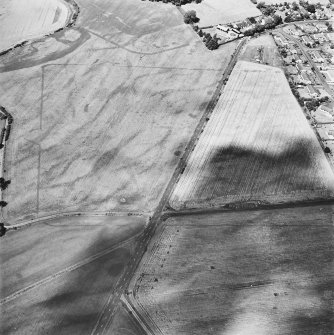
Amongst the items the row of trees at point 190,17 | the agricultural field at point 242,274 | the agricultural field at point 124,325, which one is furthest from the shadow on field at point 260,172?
the row of trees at point 190,17

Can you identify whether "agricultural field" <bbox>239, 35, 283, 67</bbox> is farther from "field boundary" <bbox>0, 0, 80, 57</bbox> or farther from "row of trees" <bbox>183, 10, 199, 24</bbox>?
"field boundary" <bbox>0, 0, 80, 57</bbox>

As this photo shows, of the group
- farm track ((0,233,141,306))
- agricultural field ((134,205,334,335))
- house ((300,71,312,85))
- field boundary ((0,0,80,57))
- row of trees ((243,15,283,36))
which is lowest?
agricultural field ((134,205,334,335))

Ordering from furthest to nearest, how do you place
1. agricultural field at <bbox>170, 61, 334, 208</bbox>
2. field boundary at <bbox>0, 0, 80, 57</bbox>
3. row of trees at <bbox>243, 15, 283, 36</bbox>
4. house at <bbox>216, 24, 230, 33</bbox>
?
house at <bbox>216, 24, 230, 33</bbox> → row of trees at <bbox>243, 15, 283, 36</bbox> → field boundary at <bbox>0, 0, 80, 57</bbox> → agricultural field at <bbox>170, 61, 334, 208</bbox>

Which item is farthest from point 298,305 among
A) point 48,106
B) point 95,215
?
point 48,106

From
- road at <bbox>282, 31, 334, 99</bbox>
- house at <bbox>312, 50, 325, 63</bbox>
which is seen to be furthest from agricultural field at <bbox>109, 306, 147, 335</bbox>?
house at <bbox>312, 50, 325, 63</bbox>

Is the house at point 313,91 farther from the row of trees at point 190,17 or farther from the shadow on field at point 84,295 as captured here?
the shadow on field at point 84,295

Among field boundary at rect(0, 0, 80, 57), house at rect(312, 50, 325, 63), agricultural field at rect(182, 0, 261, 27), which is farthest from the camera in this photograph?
agricultural field at rect(182, 0, 261, 27)
